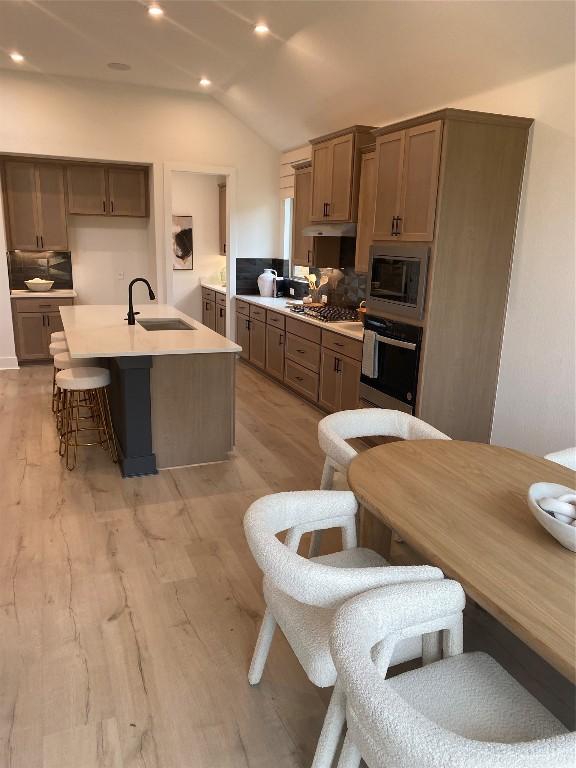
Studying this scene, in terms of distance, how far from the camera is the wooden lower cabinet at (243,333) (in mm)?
6711

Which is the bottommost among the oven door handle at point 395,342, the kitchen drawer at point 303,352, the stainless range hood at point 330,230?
the kitchen drawer at point 303,352

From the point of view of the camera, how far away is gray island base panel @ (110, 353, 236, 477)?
3.51 meters

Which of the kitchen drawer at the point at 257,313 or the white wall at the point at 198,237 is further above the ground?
the white wall at the point at 198,237

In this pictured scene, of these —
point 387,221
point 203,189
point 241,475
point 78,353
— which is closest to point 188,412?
point 241,475

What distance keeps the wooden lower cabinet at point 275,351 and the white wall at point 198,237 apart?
2.40 m

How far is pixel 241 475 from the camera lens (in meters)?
3.68

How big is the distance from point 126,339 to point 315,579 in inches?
106

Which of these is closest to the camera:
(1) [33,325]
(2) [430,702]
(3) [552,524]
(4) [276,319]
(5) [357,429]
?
(2) [430,702]

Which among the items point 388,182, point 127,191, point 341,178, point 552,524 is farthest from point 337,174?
point 552,524

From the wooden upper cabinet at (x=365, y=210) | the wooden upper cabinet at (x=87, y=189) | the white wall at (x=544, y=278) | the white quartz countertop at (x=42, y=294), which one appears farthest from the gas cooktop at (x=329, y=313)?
the wooden upper cabinet at (x=87, y=189)

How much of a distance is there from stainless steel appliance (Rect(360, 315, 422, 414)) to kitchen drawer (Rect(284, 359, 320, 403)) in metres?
0.93

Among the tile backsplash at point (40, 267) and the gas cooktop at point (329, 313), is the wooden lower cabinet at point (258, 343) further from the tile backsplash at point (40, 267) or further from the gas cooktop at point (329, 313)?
the tile backsplash at point (40, 267)

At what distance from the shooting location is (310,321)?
509 cm

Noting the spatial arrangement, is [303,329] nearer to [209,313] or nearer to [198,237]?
[209,313]
